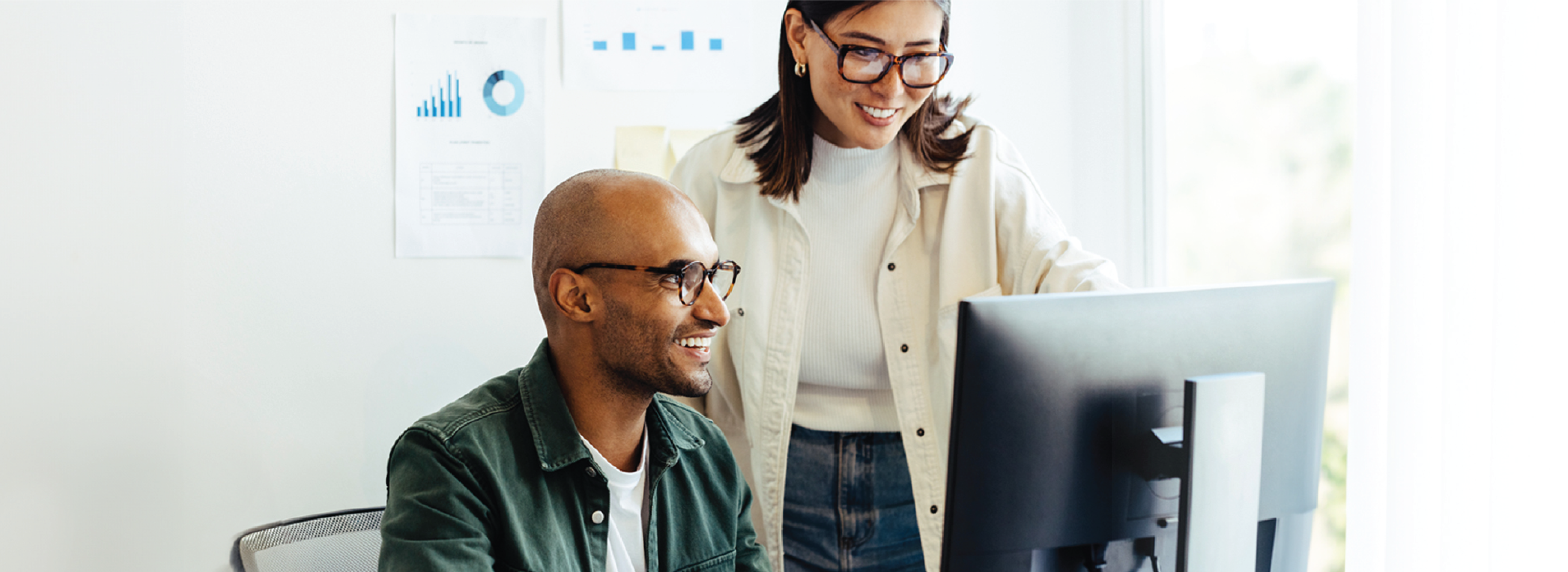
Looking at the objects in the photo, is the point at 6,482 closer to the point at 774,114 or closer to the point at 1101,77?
the point at 774,114

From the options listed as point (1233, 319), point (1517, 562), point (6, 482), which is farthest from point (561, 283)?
point (6, 482)

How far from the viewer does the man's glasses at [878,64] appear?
1335mm

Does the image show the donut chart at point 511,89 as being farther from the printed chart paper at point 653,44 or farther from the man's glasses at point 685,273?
the man's glasses at point 685,273

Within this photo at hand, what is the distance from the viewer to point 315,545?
4.76ft

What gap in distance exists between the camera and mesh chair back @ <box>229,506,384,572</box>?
140cm

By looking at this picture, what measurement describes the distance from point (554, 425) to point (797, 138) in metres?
0.61

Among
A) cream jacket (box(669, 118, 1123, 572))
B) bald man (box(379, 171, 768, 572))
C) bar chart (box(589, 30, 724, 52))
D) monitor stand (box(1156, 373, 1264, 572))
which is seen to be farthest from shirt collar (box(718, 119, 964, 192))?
monitor stand (box(1156, 373, 1264, 572))

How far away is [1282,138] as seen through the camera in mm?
1701

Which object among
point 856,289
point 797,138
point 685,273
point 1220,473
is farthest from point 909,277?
point 1220,473

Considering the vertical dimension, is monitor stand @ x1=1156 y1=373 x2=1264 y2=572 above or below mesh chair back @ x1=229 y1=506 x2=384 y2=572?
above

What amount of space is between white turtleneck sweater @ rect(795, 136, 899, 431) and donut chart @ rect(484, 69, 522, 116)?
75 centimetres

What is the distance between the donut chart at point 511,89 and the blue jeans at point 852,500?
93 cm

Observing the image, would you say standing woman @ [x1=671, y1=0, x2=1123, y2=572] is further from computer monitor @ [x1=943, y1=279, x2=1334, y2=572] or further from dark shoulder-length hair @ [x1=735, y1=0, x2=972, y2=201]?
computer monitor @ [x1=943, y1=279, x2=1334, y2=572]

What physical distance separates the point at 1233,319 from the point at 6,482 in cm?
210
